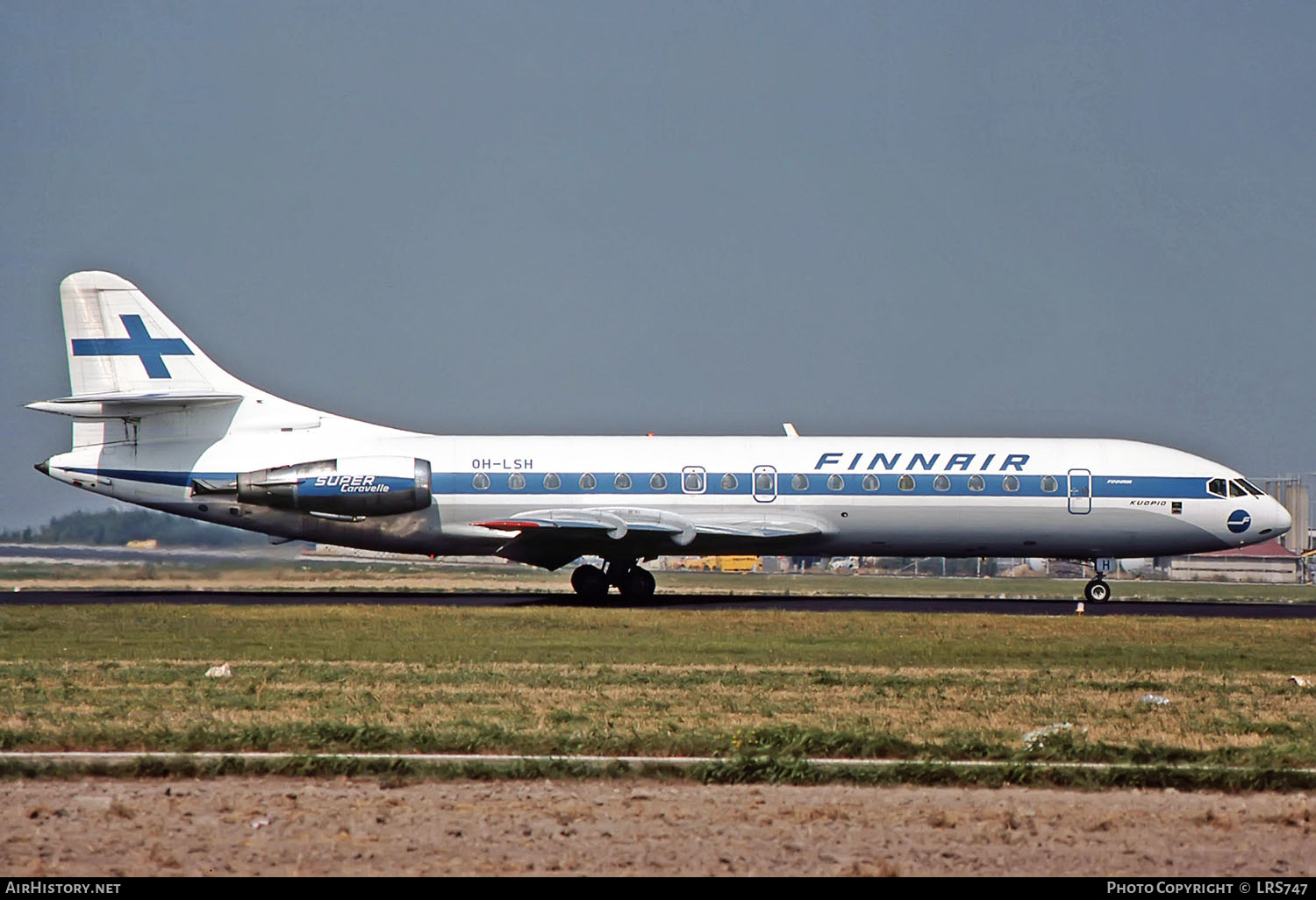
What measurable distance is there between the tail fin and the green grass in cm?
684

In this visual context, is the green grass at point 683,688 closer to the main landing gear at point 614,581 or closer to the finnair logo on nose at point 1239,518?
the main landing gear at point 614,581

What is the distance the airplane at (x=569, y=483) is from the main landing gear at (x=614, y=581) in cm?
4

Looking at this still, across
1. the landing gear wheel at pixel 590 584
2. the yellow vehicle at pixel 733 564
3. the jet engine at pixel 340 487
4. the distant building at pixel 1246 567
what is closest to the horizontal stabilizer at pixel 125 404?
the jet engine at pixel 340 487

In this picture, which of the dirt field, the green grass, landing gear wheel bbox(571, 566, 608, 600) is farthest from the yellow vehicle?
the dirt field

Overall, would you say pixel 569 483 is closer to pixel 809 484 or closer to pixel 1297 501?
pixel 809 484

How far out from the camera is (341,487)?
1241 inches

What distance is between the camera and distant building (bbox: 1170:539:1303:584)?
6519 centimetres

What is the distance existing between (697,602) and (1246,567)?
4577 centimetres

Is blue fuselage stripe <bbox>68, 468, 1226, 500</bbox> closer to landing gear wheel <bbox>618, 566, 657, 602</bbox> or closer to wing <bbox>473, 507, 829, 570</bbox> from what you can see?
wing <bbox>473, 507, 829, 570</bbox>

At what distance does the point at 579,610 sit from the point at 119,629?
888 cm

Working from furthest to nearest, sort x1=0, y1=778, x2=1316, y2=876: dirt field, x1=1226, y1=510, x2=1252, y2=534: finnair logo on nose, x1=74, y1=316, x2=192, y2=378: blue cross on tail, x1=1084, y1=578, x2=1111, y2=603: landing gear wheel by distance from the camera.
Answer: x1=1084, y1=578, x2=1111, y2=603: landing gear wheel, x1=1226, y1=510, x2=1252, y2=534: finnair logo on nose, x1=74, y1=316, x2=192, y2=378: blue cross on tail, x1=0, y1=778, x2=1316, y2=876: dirt field

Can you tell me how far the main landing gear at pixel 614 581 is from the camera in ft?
108

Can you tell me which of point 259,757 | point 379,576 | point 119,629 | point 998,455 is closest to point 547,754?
point 259,757
